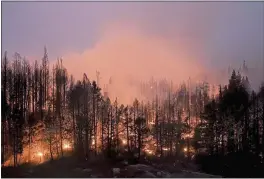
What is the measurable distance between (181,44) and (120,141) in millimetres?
956

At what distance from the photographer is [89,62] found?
→ 10.6 ft

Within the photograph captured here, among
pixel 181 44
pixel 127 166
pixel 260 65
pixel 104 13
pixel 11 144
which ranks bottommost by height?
pixel 127 166

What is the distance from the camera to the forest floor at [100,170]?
3238mm

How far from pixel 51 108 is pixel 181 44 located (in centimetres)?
121

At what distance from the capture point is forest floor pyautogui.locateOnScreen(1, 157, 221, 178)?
3238mm

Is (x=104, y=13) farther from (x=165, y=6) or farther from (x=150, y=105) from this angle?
(x=150, y=105)

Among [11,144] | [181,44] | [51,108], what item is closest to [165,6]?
[181,44]

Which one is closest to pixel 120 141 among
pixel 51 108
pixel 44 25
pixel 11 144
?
pixel 51 108

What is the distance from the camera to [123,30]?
332cm

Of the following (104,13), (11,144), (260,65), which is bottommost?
(11,144)

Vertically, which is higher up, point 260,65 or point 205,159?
point 260,65

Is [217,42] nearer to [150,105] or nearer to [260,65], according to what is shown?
[260,65]

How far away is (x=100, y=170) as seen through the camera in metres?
3.26

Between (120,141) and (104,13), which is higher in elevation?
(104,13)
